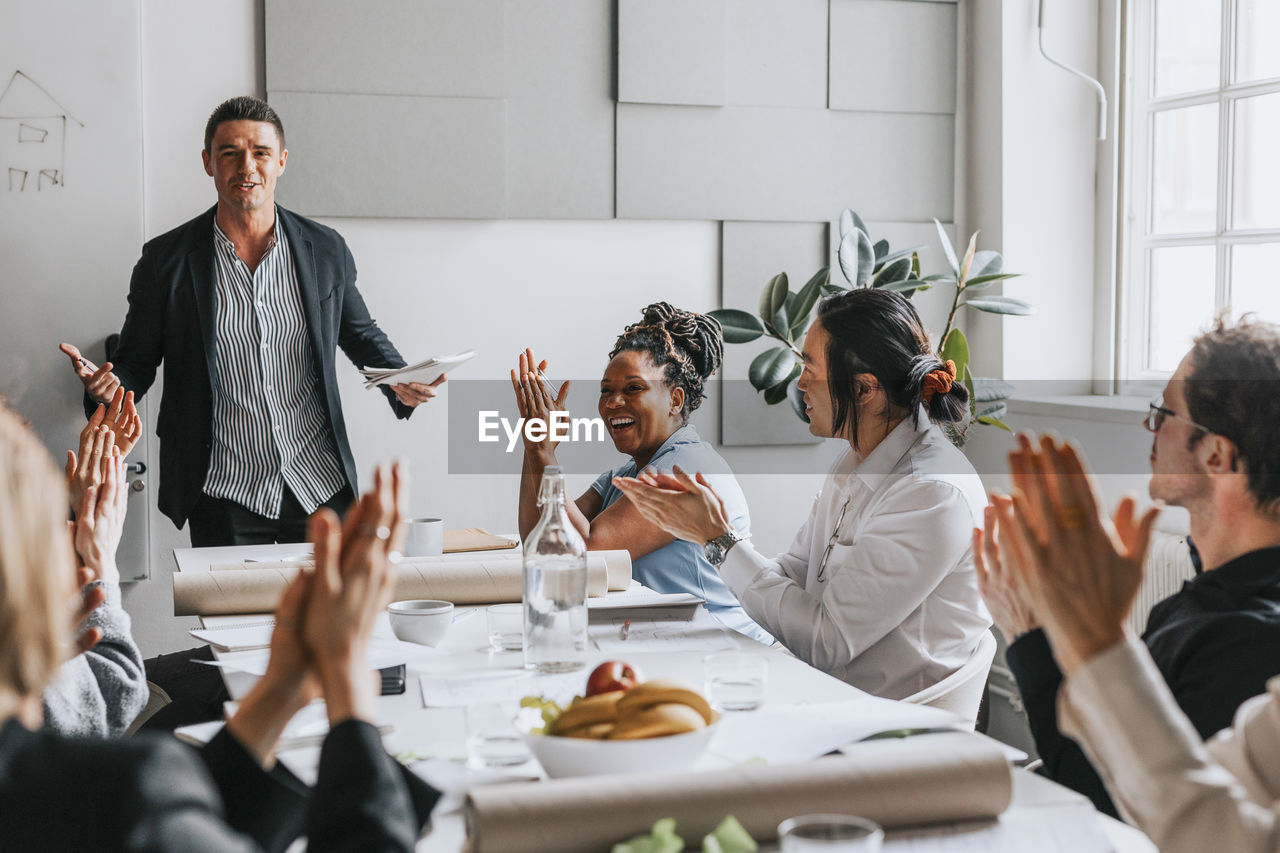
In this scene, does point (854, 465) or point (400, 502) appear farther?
point (854, 465)

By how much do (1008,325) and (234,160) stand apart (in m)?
2.51

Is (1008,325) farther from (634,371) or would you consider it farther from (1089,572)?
(1089,572)

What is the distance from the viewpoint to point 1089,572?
1005 mm

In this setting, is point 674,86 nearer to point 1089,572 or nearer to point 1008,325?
point 1008,325

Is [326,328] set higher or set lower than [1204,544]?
higher

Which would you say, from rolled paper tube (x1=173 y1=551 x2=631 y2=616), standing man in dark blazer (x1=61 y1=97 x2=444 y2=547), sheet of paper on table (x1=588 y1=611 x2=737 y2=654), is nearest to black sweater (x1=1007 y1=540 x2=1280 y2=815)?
sheet of paper on table (x1=588 y1=611 x2=737 y2=654)

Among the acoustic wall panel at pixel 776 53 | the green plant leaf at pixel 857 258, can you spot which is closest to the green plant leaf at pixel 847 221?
the green plant leaf at pixel 857 258

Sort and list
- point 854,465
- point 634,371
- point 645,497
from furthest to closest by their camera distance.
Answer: point 634,371 < point 854,465 < point 645,497

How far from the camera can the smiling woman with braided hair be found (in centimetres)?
249

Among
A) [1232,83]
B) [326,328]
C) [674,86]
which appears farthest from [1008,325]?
[326,328]

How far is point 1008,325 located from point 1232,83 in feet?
3.24

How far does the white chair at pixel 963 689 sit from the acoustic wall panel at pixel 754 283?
203cm

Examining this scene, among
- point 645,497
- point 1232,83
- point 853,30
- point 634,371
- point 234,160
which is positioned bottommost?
point 645,497

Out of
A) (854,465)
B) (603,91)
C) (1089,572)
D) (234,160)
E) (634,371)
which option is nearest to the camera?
(1089,572)
